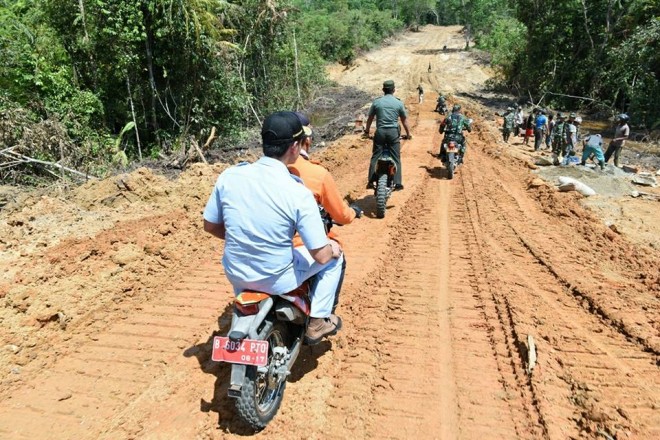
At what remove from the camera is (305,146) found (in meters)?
3.91

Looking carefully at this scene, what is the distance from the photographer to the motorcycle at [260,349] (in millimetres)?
2656

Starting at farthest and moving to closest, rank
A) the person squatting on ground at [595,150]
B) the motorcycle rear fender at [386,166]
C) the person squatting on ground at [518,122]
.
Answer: the person squatting on ground at [518,122]
the person squatting on ground at [595,150]
the motorcycle rear fender at [386,166]

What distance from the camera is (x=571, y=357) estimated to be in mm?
3670

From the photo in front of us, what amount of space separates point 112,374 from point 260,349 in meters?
1.75

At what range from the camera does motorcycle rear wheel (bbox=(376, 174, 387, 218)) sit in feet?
23.1

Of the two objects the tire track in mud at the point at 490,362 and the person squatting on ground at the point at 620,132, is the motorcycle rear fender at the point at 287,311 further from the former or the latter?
the person squatting on ground at the point at 620,132

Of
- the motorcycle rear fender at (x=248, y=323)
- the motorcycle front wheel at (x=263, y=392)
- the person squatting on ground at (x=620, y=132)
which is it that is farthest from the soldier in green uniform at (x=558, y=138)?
the motorcycle rear fender at (x=248, y=323)

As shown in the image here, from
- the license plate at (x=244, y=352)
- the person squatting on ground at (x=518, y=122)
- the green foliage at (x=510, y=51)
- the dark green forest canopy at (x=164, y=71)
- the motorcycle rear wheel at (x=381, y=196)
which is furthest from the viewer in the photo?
the green foliage at (x=510, y=51)

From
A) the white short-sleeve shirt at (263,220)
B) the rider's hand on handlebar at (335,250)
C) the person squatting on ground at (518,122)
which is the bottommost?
the person squatting on ground at (518,122)

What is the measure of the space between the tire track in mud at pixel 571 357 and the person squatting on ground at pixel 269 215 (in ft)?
6.75

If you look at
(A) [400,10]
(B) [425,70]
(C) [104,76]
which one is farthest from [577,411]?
(A) [400,10]

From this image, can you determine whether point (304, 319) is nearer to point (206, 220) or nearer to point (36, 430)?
point (206, 220)

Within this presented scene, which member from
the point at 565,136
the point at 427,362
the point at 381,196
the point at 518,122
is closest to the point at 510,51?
the point at 518,122

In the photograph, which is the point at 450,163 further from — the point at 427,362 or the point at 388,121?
the point at 427,362
